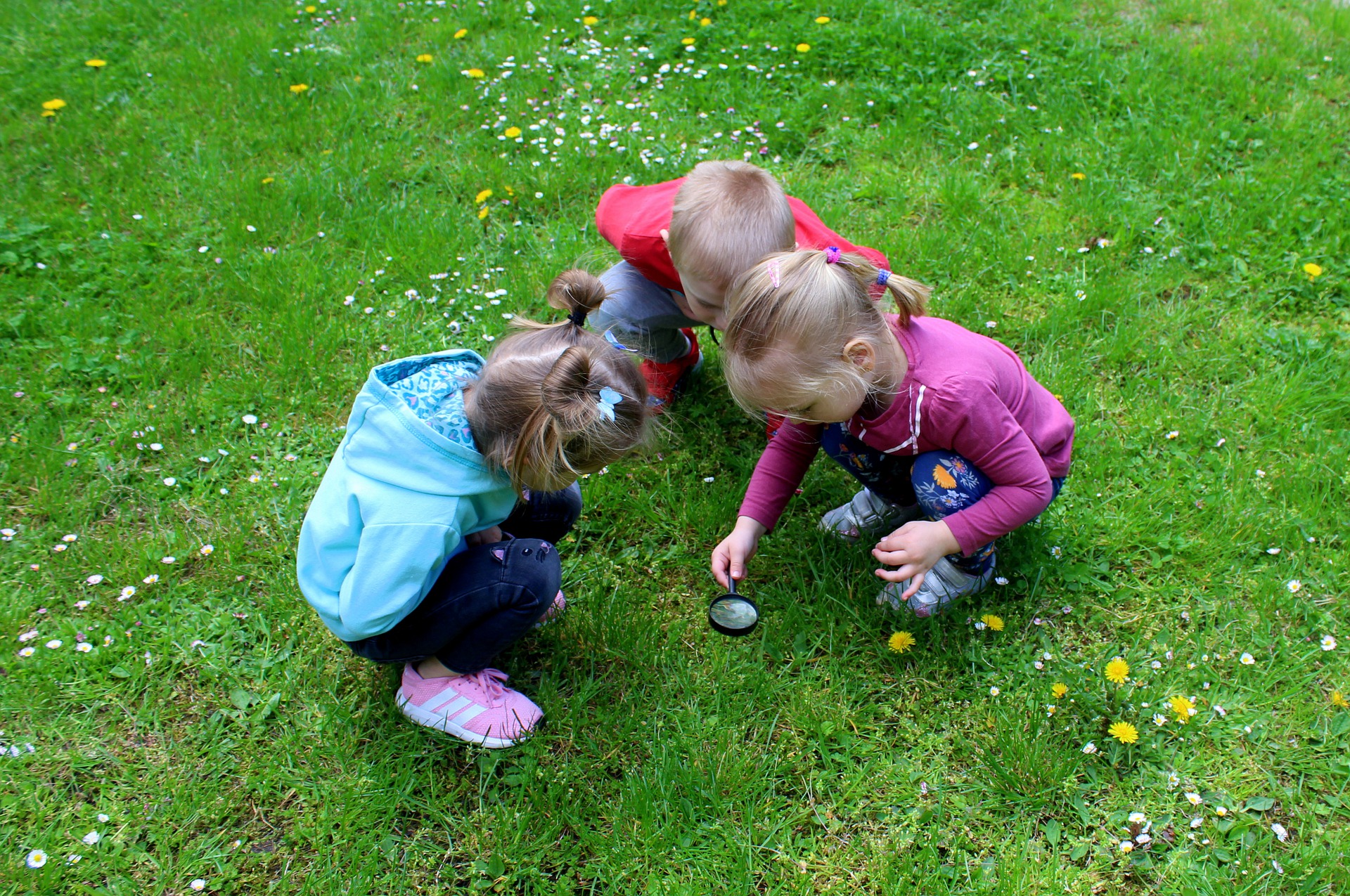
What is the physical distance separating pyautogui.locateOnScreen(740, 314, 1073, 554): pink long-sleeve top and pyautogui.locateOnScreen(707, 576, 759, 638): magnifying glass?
1.63 ft

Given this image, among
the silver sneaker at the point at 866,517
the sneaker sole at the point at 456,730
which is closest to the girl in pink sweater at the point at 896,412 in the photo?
the silver sneaker at the point at 866,517

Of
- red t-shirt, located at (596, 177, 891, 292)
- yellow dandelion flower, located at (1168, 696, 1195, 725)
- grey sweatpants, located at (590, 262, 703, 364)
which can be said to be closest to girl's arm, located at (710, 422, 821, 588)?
red t-shirt, located at (596, 177, 891, 292)

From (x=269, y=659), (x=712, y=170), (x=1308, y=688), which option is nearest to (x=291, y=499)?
(x=269, y=659)

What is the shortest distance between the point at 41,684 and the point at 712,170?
2.11 metres

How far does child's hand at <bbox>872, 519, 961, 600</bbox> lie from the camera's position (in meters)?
2.04

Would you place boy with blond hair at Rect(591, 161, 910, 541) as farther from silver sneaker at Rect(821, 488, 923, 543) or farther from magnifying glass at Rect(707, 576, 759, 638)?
magnifying glass at Rect(707, 576, 759, 638)

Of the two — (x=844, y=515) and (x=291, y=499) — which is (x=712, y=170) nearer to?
(x=844, y=515)

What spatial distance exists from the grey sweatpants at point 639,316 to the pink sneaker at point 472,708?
1159 mm

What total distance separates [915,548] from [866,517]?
0.54 m

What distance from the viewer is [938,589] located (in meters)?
2.35

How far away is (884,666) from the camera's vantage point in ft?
7.54

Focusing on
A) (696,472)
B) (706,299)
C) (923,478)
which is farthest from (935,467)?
(696,472)

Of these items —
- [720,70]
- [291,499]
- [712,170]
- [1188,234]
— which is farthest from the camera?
[720,70]

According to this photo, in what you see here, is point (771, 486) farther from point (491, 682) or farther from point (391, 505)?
point (391, 505)
